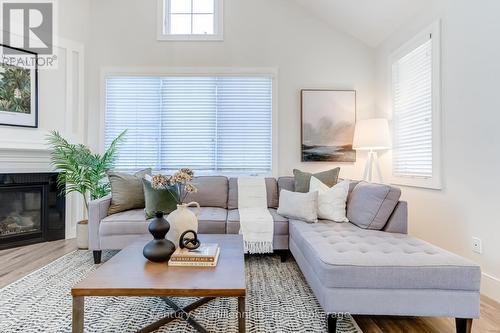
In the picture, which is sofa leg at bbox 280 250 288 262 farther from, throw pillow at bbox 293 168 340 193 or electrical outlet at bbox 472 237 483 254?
electrical outlet at bbox 472 237 483 254

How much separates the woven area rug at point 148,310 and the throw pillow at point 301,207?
1.85 ft

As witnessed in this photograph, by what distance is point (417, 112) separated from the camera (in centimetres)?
294

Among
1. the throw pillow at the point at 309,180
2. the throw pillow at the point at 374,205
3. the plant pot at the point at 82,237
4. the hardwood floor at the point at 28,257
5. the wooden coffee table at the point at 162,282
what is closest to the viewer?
the wooden coffee table at the point at 162,282

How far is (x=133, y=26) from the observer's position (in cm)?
386

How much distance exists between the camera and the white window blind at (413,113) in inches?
109

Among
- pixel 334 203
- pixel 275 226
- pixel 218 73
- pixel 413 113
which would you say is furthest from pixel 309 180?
pixel 218 73

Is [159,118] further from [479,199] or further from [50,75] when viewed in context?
[479,199]

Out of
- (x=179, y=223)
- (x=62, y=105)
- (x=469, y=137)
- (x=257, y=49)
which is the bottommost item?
(x=179, y=223)

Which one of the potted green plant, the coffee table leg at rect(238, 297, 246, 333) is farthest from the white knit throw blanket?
the potted green plant

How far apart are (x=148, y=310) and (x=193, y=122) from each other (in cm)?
→ 259

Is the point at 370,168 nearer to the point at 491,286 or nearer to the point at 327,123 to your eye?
the point at 327,123

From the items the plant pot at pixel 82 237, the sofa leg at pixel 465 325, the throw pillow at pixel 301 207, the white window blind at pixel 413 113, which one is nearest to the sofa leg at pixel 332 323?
the sofa leg at pixel 465 325

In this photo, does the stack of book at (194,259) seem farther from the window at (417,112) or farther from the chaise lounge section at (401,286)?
the window at (417,112)

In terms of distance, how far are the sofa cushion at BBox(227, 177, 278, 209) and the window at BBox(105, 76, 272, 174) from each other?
1.72 ft
